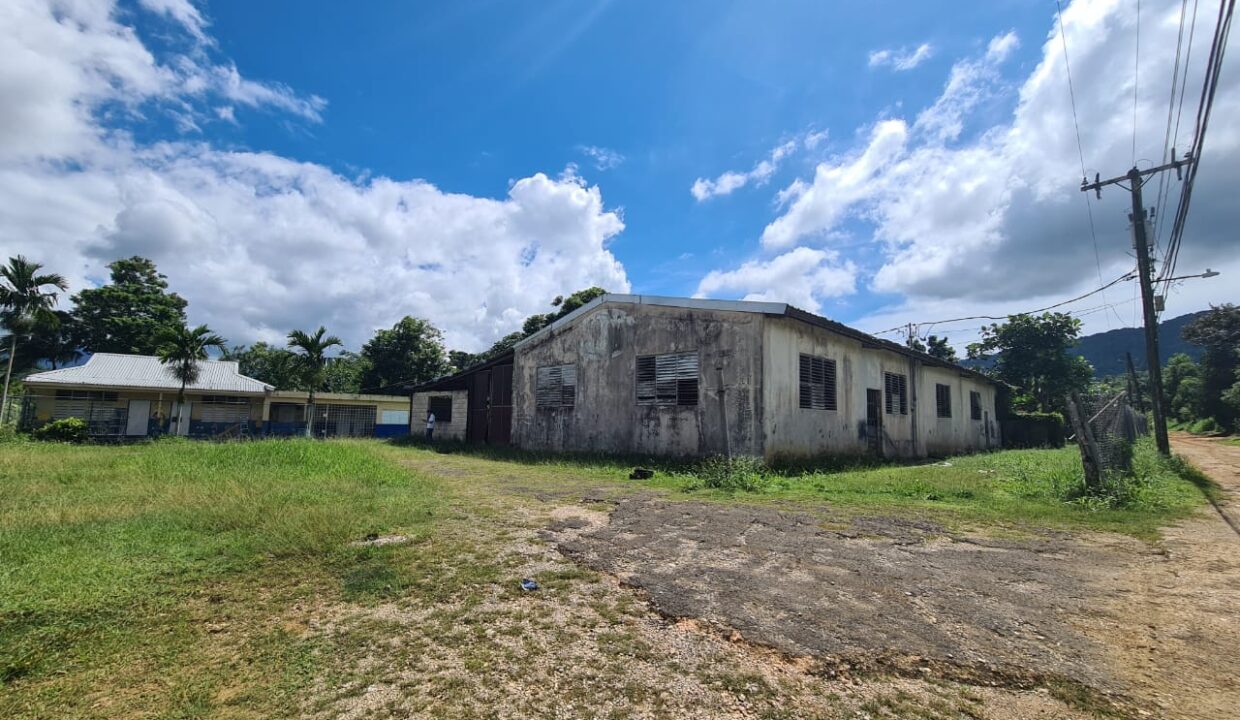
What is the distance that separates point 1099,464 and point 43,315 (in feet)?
104

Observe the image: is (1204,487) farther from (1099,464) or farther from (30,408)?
(30,408)

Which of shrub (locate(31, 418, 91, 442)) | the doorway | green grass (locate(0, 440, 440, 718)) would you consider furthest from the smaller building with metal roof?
the doorway

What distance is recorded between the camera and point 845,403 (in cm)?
1373

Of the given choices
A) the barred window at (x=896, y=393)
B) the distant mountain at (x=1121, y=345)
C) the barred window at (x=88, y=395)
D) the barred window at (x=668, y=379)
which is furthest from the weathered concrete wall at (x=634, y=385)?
the distant mountain at (x=1121, y=345)

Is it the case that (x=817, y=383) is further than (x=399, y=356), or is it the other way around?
(x=399, y=356)

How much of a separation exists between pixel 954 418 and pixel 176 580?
21.2m

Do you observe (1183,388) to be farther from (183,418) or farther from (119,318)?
(119,318)

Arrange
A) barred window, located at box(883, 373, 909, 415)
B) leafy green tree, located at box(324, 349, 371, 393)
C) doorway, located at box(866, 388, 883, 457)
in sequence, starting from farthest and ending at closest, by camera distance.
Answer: leafy green tree, located at box(324, 349, 371, 393) → barred window, located at box(883, 373, 909, 415) → doorway, located at box(866, 388, 883, 457)

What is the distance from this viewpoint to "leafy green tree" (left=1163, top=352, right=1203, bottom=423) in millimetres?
38250

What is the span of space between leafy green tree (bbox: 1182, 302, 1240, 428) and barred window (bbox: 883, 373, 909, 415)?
3167 cm

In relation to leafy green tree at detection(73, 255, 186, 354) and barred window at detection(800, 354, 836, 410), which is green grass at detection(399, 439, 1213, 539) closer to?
barred window at detection(800, 354, 836, 410)

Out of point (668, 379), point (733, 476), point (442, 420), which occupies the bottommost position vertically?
point (733, 476)

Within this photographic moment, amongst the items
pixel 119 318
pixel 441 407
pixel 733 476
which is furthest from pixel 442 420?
pixel 119 318

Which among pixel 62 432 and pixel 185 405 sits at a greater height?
pixel 185 405
